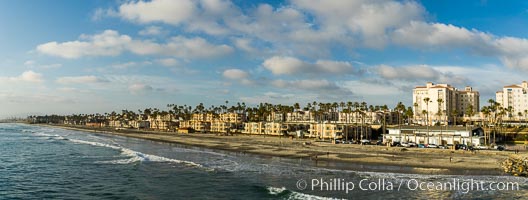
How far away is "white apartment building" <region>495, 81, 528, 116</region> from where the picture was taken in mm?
169625

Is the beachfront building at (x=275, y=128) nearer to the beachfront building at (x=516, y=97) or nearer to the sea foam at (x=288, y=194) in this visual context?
the sea foam at (x=288, y=194)

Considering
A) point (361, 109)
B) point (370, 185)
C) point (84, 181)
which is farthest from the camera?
point (361, 109)

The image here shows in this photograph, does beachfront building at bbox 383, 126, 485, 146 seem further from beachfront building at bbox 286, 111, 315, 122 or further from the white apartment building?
the white apartment building

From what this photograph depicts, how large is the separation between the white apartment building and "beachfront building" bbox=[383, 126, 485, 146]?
320ft

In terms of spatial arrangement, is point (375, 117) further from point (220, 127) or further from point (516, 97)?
point (220, 127)

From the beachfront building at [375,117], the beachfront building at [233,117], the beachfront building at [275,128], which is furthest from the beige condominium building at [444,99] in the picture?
the beachfront building at [233,117]

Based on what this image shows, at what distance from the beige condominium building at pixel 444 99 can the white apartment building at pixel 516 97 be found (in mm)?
14106

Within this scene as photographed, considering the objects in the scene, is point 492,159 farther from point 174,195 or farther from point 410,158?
point 174,195

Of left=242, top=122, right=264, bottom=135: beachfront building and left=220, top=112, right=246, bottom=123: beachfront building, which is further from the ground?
left=220, top=112, right=246, bottom=123: beachfront building

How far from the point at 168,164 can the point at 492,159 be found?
45.7 metres

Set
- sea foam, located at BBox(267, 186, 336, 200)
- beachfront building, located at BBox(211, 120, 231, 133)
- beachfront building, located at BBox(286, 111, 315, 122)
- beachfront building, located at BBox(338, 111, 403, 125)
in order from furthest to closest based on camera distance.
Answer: beachfront building, located at BBox(286, 111, 315, 122), beachfront building, located at BBox(338, 111, 403, 125), beachfront building, located at BBox(211, 120, 231, 133), sea foam, located at BBox(267, 186, 336, 200)

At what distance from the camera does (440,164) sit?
51.8 meters

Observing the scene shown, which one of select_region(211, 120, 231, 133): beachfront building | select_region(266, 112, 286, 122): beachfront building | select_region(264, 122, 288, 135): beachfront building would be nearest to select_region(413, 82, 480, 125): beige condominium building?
select_region(266, 112, 286, 122): beachfront building

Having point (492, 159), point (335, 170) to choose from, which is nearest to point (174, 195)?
point (335, 170)
